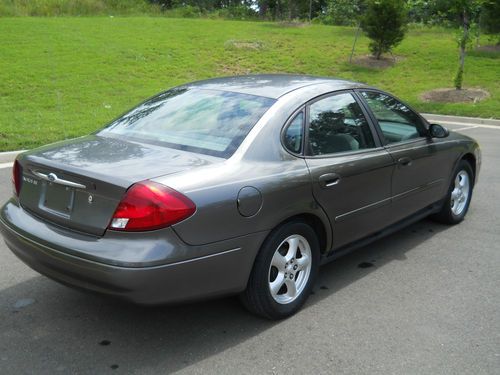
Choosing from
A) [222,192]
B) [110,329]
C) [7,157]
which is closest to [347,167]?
[222,192]

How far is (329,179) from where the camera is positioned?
378cm

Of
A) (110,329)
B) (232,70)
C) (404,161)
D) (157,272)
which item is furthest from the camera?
(232,70)

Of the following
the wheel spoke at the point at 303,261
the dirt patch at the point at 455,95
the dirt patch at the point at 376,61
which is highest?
the dirt patch at the point at 376,61

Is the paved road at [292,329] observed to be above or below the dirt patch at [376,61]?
below

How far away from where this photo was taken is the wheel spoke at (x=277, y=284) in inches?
139

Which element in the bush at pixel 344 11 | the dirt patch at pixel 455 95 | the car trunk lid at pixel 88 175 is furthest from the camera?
the bush at pixel 344 11

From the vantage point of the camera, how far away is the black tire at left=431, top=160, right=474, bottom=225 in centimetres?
542

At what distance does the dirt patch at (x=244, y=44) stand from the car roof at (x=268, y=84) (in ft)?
58.4

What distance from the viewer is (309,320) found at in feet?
11.9

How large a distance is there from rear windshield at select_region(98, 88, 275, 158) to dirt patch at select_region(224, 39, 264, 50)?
59.5 ft

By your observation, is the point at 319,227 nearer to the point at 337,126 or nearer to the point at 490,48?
the point at 337,126

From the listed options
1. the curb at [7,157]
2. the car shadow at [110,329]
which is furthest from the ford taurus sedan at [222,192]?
the curb at [7,157]

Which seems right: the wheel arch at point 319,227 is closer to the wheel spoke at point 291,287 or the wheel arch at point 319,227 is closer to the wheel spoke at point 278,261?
the wheel spoke at point 278,261

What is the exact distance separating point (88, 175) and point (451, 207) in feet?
12.3
